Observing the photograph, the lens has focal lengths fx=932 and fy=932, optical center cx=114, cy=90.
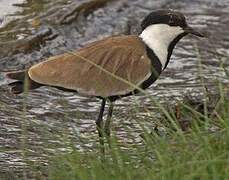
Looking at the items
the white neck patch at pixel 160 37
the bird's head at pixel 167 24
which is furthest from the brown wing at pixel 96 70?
the bird's head at pixel 167 24

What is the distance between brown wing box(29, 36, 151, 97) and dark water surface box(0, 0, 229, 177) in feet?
0.57

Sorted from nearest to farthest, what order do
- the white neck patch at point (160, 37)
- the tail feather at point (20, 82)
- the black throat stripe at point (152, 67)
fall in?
the tail feather at point (20, 82) < the black throat stripe at point (152, 67) < the white neck patch at point (160, 37)

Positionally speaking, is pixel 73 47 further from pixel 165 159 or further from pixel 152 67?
pixel 165 159

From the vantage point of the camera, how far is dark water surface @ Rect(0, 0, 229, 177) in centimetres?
594

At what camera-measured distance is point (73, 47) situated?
8789 mm

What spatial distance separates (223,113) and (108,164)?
2.20 ft

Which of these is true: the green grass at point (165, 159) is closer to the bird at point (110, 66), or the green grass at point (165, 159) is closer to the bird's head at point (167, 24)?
the bird at point (110, 66)

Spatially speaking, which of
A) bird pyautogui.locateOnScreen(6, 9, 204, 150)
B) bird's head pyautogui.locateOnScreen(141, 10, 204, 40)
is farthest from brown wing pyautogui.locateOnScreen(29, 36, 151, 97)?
bird's head pyautogui.locateOnScreen(141, 10, 204, 40)

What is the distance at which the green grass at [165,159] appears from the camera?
4191 millimetres

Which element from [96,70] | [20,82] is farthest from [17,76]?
[96,70]

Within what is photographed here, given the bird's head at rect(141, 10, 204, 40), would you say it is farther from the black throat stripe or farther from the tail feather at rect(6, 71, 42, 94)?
the tail feather at rect(6, 71, 42, 94)

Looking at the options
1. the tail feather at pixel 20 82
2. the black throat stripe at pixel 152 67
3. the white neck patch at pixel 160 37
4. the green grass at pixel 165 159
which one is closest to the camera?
the green grass at pixel 165 159

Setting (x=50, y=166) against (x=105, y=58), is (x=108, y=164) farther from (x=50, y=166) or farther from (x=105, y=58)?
(x=105, y=58)

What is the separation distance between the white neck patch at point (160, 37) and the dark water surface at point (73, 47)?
35 centimetres
